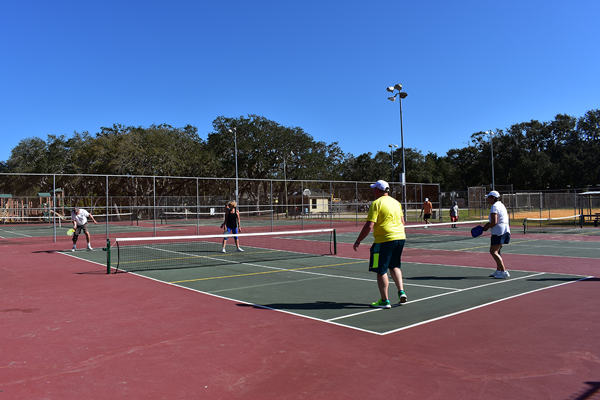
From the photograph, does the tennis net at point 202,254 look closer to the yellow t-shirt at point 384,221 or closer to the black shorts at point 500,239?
the black shorts at point 500,239

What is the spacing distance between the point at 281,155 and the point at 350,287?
53.8 m

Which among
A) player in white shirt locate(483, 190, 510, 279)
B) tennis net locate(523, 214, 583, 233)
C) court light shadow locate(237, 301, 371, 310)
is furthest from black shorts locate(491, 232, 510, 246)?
tennis net locate(523, 214, 583, 233)

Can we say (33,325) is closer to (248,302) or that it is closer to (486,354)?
(248,302)

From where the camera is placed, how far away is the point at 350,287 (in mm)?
8828

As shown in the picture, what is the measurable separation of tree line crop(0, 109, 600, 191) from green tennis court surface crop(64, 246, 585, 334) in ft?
107

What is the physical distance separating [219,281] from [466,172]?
272ft

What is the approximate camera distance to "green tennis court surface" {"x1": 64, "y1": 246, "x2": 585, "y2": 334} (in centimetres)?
659

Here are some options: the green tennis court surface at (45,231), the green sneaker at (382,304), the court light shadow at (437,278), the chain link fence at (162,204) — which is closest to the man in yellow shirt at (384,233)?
the green sneaker at (382,304)

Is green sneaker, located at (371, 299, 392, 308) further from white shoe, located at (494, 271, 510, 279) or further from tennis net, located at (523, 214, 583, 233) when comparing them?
tennis net, located at (523, 214, 583, 233)

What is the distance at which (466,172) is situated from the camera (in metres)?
85.4

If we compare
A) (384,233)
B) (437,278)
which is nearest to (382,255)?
(384,233)

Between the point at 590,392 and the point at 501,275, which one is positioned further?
the point at 501,275

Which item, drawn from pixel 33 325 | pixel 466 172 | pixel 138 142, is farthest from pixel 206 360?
pixel 466 172

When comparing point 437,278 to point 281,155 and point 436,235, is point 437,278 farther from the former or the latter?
point 281,155
